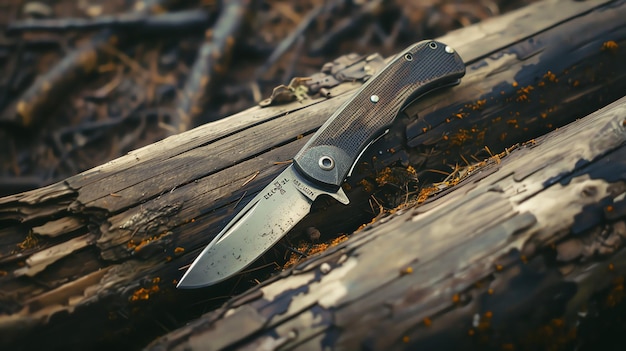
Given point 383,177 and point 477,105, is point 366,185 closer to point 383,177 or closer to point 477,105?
point 383,177

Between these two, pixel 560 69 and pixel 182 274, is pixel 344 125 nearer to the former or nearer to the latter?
pixel 182 274

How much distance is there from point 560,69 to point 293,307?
1.98 metres

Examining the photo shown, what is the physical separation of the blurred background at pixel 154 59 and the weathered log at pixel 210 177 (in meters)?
1.37

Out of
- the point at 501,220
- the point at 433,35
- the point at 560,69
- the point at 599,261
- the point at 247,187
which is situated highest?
the point at 433,35

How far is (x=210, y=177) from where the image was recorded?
2.31 metres

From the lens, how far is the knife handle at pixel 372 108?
7.23 feet

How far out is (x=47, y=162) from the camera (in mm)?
3801

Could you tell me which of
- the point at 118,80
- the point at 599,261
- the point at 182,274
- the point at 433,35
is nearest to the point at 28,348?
the point at 182,274

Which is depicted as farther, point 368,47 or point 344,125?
point 368,47

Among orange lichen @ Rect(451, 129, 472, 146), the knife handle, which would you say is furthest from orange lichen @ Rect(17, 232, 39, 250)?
orange lichen @ Rect(451, 129, 472, 146)

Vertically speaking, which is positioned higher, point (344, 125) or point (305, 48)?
point (305, 48)

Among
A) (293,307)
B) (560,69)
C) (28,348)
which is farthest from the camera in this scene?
(560,69)

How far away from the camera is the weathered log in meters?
2.06

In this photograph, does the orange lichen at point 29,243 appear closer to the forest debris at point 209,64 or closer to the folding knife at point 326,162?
the folding knife at point 326,162
